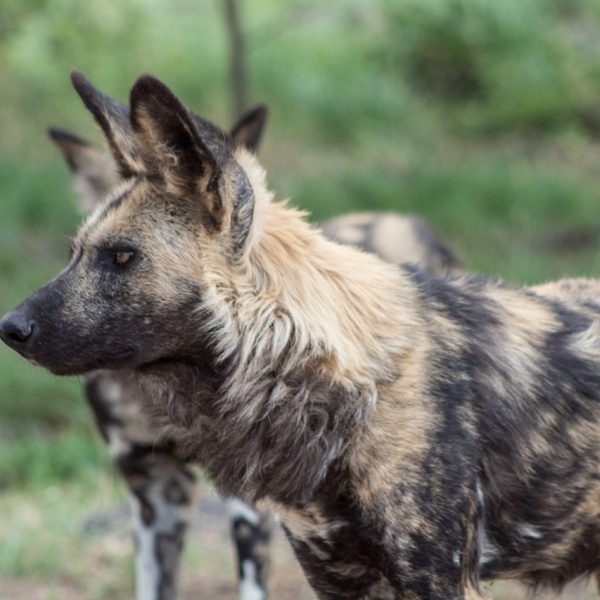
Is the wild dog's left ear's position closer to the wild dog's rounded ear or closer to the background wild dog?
the background wild dog

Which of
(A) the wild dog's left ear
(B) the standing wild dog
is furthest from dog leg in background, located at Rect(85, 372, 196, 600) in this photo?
(A) the wild dog's left ear

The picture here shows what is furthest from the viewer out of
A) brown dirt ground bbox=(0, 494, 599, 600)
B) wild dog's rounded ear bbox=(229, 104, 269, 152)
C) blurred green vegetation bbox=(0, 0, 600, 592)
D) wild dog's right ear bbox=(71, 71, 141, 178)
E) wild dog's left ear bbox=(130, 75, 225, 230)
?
blurred green vegetation bbox=(0, 0, 600, 592)

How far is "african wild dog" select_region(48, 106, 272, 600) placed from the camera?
13.7 ft

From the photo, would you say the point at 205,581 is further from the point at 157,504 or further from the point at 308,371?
the point at 308,371

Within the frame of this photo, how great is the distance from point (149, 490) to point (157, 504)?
55 millimetres

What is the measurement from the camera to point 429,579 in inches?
106

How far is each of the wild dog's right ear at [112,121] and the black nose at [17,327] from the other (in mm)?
441

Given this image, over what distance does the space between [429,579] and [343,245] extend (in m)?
0.80

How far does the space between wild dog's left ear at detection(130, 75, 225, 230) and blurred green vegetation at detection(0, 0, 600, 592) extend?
3.13 meters

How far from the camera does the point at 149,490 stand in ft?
14.0

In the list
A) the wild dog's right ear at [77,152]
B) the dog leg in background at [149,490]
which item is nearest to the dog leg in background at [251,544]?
the dog leg in background at [149,490]

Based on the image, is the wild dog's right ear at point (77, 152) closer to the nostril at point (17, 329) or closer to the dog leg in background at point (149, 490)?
the dog leg in background at point (149, 490)

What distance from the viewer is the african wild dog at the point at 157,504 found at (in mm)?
4172

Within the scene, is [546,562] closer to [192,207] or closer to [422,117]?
[192,207]
